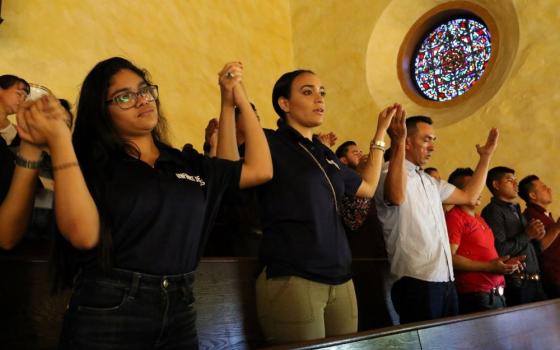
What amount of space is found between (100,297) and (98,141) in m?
0.37

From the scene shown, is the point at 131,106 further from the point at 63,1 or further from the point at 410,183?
the point at 63,1

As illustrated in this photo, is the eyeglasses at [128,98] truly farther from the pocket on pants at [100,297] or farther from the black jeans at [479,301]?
the black jeans at [479,301]

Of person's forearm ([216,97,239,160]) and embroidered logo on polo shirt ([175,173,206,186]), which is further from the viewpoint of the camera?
person's forearm ([216,97,239,160])

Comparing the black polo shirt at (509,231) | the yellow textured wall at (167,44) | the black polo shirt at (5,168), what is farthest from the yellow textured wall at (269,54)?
the black polo shirt at (5,168)

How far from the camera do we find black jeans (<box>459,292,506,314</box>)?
236cm

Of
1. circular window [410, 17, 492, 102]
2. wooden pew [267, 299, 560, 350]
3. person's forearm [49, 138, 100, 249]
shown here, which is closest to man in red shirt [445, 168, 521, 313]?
wooden pew [267, 299, 560, 350]

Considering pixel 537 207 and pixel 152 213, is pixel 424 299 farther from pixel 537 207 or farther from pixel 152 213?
pixel 537 207

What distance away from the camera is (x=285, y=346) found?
3.53 feet

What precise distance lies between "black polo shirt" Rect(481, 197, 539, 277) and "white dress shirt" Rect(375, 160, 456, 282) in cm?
84

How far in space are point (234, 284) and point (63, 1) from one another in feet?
10.8

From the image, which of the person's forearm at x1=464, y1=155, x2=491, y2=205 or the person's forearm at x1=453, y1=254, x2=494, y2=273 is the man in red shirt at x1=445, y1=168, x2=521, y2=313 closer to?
the person's forearm at x1=453, y1=254, x2=494, y2=273

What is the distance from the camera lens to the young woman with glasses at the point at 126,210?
103 cm

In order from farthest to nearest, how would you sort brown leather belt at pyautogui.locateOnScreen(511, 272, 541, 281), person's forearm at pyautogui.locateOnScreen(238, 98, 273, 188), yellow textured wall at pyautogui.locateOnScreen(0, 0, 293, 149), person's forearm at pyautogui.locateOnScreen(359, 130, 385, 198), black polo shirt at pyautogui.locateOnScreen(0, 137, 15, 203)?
yellow textured wall at pyautogui.locateOnScreen(0, 0, 293, 149) < brown leather belt at pyautogui.locateOnScreen(511, 272, 541, 281) < person's forearm at pyautogui.locateOnScreen(359, 130, 385, 198) < black polo shirt at pyautogui.locateOnScreen(0, 137, 15, 203) < person's forearm at pyautogui.locateOnScreen(238, 98, 273, 188)

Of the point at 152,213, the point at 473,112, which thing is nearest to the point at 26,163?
the point at 152,213
